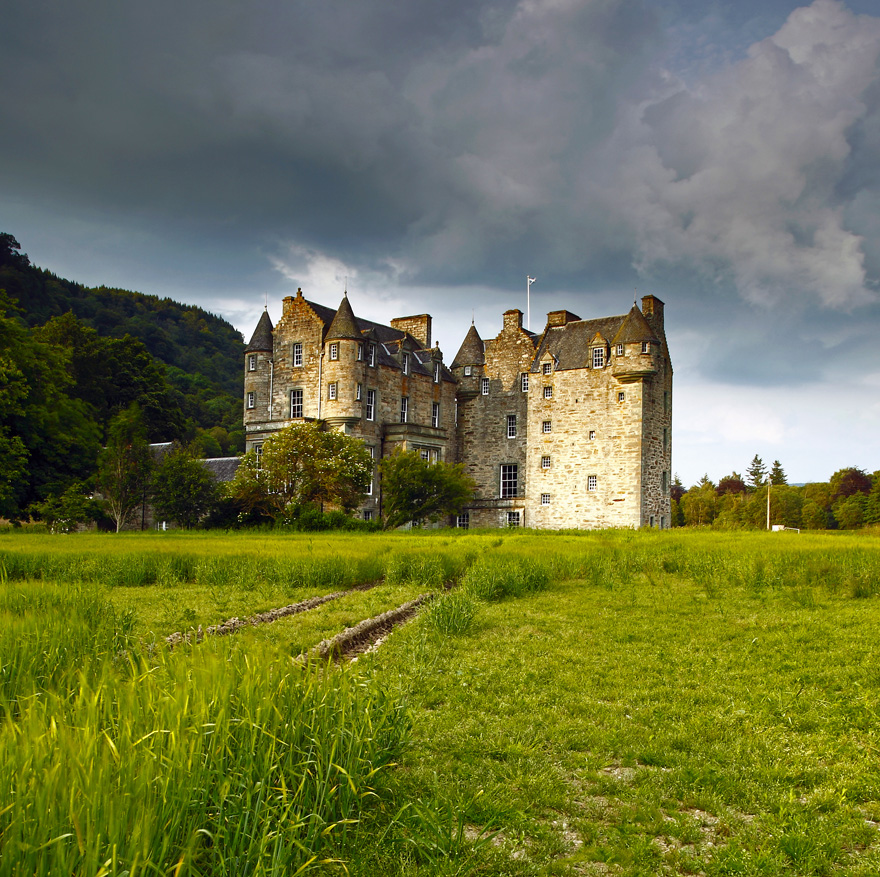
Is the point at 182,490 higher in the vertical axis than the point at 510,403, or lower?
lower

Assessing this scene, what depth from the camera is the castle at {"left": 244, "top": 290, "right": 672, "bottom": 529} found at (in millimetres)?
43438

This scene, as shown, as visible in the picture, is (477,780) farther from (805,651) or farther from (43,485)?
(43,485)

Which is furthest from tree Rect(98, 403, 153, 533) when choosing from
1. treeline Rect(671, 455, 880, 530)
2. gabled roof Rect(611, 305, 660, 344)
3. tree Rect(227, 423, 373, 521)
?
treeline Rect(671, 455, 880, 530)

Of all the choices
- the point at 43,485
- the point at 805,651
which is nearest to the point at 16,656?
the point at 805,651

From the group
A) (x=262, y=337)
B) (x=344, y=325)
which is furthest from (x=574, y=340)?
(x=262, y=337)

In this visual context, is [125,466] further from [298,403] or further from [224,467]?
[298,403]

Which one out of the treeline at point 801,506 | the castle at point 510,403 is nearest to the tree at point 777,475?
the treeline at point 801,506

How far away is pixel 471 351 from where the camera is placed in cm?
5191

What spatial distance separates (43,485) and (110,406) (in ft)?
73.4

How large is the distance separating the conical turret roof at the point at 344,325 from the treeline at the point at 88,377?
10250 millimetres

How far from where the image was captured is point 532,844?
4918mm

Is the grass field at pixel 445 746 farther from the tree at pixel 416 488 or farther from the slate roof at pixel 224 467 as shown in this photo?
the slate roof at pixel 224 467

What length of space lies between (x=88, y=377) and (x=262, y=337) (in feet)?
49.2

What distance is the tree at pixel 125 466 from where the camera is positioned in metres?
36.8
